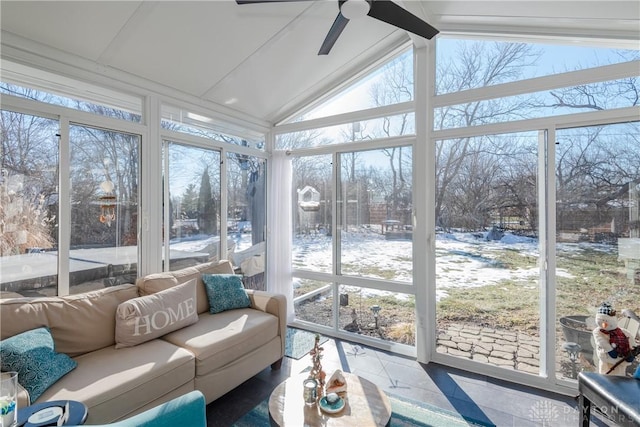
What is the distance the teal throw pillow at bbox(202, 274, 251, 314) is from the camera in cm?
289

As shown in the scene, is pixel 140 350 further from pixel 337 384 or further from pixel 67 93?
pixel 67 93

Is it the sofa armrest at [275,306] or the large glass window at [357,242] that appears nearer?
the sofa armrest at [275,306]

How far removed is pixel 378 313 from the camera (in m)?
3.46

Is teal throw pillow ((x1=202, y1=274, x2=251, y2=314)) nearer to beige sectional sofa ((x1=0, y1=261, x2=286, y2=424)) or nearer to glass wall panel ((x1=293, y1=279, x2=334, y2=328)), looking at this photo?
beige sectional sofa ((x1=0, y1=261, x2=286, y2=424))

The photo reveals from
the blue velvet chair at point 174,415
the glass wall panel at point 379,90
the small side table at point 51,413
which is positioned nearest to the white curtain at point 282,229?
the glass wall panel at point 379,90

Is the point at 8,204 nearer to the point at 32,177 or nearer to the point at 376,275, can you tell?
the point at 32,177

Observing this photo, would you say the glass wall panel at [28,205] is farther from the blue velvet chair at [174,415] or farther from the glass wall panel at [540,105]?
the glass wall panel at [540,105]

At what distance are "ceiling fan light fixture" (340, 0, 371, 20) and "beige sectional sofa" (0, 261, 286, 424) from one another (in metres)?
2.30

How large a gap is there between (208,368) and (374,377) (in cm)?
140

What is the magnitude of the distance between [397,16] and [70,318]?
9.30ft

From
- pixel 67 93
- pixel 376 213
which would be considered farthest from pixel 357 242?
pixel 67 93

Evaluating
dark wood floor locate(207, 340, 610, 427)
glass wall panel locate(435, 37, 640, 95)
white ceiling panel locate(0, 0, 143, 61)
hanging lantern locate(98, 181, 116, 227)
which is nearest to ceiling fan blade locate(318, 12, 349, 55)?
white ceiling panel locate(0, 0, 143, 61)

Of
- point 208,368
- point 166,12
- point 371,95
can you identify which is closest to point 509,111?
point 371,95

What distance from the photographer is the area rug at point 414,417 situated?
6.90 feet
